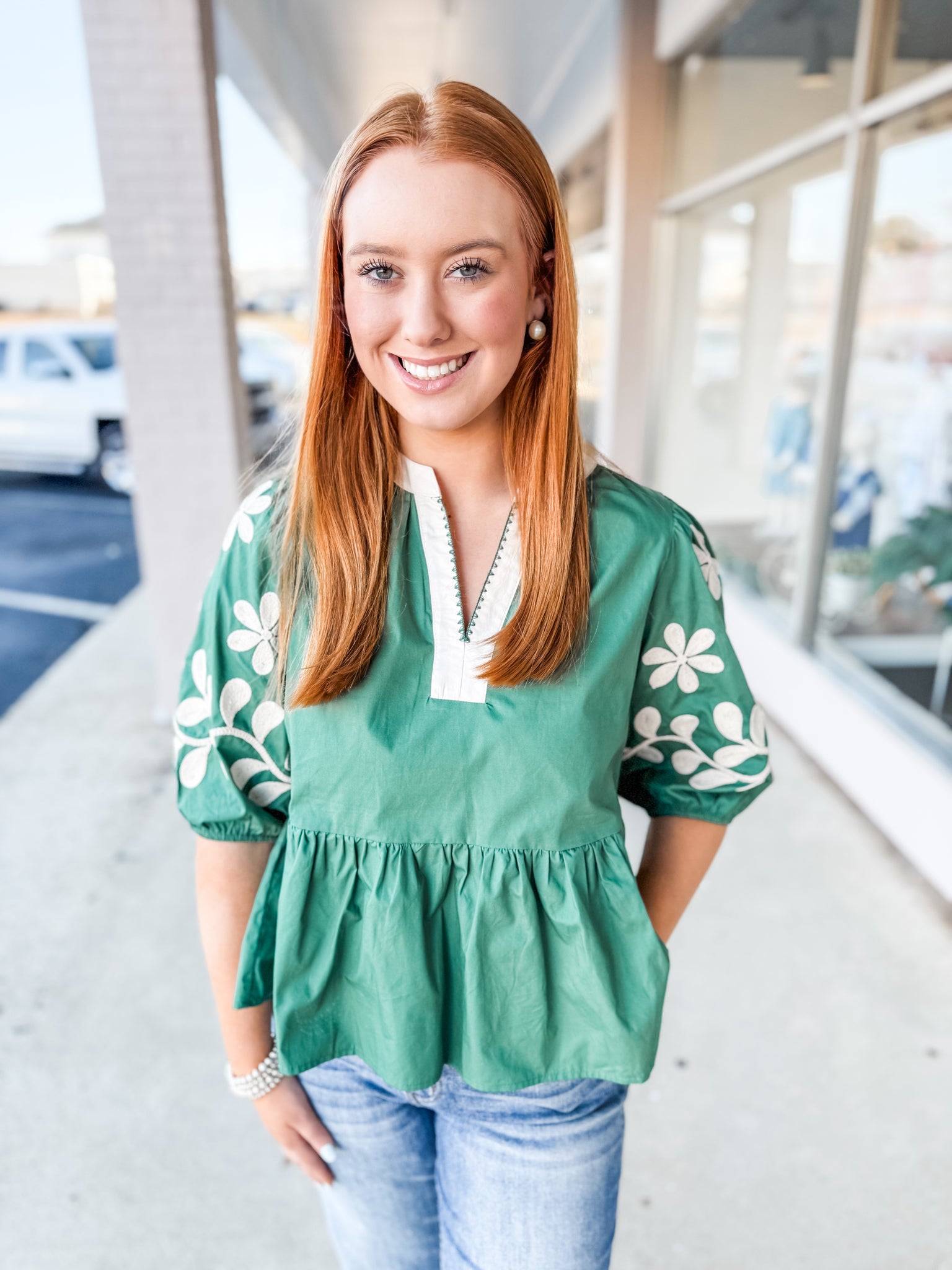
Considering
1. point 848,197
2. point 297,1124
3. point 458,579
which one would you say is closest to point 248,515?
point 458,579

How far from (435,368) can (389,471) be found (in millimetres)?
131

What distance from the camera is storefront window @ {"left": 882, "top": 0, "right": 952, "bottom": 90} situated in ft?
9.45

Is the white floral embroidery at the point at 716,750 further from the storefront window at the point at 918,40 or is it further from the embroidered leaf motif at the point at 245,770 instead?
the storefront window at the point at 918,40

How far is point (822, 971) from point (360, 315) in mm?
2176

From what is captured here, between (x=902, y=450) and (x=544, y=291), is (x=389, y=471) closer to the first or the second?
(x=544, y=291)

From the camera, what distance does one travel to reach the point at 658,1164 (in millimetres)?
1862

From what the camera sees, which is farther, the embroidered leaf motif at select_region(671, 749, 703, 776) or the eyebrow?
the embroidered leaf motif at select_region(671, 749, 703, 776)

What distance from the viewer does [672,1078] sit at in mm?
2068

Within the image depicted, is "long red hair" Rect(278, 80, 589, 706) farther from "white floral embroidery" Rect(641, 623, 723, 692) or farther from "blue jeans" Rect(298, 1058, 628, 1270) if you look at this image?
"blue jeans" Rect(298, 1058, 628, 1270)

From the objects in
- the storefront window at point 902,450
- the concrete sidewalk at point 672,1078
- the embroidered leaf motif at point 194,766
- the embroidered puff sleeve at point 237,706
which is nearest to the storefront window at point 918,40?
the storefront window at point 902,450

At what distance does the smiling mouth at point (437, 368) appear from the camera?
85 centimetres

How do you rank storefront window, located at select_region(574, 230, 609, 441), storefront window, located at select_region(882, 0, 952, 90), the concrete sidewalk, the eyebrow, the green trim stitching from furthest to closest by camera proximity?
storefront window, located at select_region(574, 230, 609, 441) < storefront window, located at select_region(882, 0, 952, 90) < the concrete sidewalk < the green trim stitching < the eyebrow

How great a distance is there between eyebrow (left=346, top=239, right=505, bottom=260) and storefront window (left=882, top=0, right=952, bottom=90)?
285 cm

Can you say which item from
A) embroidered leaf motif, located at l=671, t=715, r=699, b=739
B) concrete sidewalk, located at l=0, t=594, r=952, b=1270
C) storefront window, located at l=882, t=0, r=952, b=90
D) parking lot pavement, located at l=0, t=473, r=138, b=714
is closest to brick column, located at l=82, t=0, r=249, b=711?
concrete sidewalk, located at l=0, t=594, r=952, b=1270
